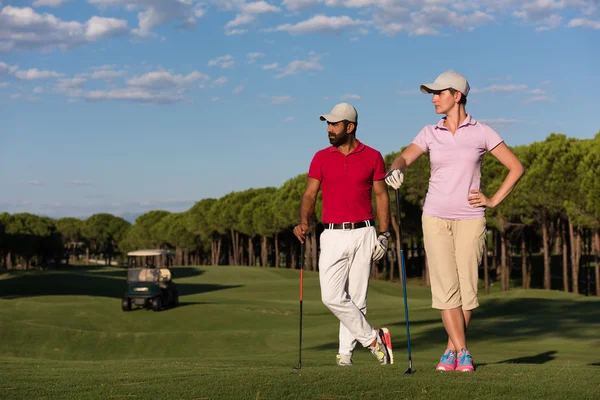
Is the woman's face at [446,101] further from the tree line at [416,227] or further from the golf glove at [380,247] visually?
the golf glove at [380,247]

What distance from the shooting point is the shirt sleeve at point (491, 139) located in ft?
28.6

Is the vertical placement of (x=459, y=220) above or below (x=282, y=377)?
above

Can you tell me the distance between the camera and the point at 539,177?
2176 inches

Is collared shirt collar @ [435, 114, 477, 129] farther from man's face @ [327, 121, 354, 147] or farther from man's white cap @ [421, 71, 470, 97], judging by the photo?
man's face @ [327, 121, 354, 147]

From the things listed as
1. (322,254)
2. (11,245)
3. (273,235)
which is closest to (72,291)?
(273,235)

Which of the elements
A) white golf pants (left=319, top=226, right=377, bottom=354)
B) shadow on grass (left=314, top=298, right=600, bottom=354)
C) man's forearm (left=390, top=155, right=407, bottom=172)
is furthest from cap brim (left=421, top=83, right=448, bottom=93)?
shadow on grass (left=314, top=298, right=600, bottom=354)

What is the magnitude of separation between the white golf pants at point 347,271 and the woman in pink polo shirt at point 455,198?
1070 mm

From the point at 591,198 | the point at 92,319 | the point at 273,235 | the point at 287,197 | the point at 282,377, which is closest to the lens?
the point at 282,377

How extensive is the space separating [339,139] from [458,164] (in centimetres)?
175

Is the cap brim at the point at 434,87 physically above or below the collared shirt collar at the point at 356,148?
above

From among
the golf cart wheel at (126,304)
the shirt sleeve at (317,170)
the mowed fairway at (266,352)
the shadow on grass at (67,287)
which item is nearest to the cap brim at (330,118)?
the shirt sleeve at (317,170)

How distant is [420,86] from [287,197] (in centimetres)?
8652

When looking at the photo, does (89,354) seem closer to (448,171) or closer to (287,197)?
(448,171)

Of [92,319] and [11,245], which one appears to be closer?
[92,319]
